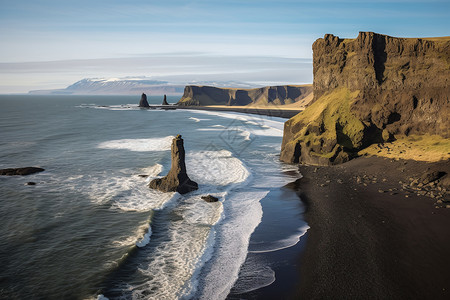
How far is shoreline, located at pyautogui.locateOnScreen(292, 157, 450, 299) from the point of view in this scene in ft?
41.8

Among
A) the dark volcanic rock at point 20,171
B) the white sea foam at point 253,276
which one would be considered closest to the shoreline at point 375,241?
the white sea foam at point 253,276

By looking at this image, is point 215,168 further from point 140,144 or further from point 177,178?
point 140,144

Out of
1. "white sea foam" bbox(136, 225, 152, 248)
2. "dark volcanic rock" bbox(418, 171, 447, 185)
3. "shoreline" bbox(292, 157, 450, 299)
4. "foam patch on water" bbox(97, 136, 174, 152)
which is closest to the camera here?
"shoreline" bbox(292, 157, 450, 299)

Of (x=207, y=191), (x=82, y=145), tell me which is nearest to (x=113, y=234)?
(x=207, y=191)

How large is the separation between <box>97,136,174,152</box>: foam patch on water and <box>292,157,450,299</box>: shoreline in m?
26.7

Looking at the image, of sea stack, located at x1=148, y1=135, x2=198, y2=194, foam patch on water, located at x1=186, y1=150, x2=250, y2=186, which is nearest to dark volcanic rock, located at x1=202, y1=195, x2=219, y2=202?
sea stack, located at x1=148, y1=135, x2=198, y2=194

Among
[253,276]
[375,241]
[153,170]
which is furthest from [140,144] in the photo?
[375,241]

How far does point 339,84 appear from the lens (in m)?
39.1

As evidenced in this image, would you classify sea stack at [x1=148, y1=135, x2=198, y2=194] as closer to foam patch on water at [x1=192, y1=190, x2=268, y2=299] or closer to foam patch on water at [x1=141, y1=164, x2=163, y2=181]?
foam patch on water at [x1=192, y1=190, x2=268, y2=299]

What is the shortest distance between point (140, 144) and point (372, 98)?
33.9 m

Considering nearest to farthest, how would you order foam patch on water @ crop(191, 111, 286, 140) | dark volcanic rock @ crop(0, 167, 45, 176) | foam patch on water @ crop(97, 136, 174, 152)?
dark volcanic rock @ crop(0, 167, 45, 176), foam patch on water @ crop(97, 136, 174, 152), foam patch on water @ crop(191, 111, 286, 140)

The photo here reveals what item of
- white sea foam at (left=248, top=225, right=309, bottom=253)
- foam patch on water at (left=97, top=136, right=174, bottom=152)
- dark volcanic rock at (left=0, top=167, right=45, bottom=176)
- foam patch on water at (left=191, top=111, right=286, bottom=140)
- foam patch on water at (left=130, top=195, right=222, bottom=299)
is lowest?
foam patch on water at (left=130, top=195, right=222, bottom=299)

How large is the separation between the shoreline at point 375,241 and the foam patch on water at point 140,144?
2673 centimetres

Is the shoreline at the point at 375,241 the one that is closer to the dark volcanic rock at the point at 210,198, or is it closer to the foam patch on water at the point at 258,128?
the dark volcanic rock at the point at 210,198
